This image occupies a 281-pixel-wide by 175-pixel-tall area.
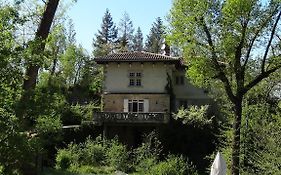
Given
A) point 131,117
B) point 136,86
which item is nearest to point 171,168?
point 131,117

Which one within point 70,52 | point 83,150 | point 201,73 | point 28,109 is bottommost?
point 83,150

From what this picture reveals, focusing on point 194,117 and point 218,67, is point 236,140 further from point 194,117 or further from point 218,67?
point 194,117

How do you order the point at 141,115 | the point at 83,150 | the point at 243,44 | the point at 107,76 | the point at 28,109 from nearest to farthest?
the point at 28,109 < the point at 243,44 < the point at 83,150 < the point at 141,115 < the point at 107,76

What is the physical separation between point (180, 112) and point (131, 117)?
3944mm

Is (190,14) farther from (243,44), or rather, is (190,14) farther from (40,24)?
(40,24)

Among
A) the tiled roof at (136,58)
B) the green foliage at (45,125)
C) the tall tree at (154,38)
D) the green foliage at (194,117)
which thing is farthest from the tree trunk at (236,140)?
the tall tree at (154,38)

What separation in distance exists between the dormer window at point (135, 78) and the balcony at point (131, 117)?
4233 mm

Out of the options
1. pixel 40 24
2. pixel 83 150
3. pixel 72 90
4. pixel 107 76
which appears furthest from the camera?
pixel 72 90

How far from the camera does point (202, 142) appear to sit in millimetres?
36875

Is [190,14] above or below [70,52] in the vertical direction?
below

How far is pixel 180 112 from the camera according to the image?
36.2m

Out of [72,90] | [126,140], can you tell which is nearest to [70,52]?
[72,90]

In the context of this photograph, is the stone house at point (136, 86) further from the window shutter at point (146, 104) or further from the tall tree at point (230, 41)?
the tall tree at point (230, 41)

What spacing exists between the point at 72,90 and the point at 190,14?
36.3 m
